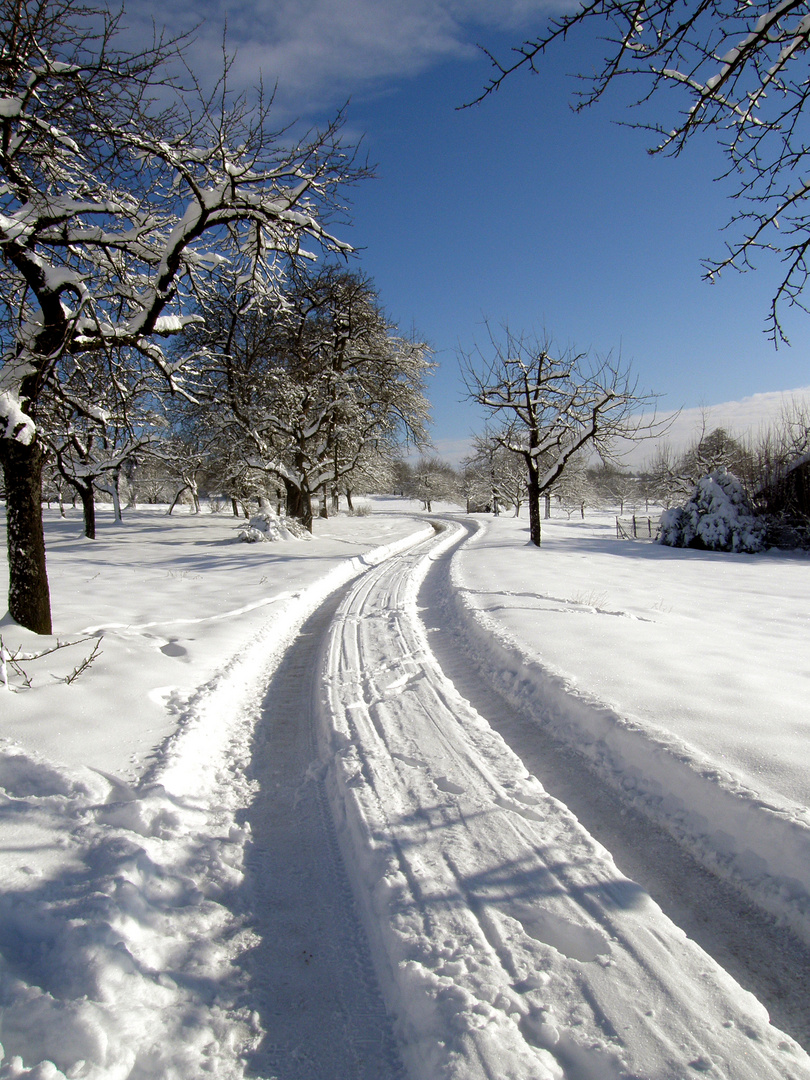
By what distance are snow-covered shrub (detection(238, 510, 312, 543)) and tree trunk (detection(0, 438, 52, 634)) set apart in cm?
1310

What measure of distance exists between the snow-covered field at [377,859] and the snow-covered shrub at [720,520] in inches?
619

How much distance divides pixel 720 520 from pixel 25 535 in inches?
852

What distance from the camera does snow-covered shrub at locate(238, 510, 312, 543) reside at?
61.8 ft

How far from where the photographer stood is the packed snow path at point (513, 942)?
5.74 feet

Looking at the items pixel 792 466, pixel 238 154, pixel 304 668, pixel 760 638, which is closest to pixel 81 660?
pixel 304 668

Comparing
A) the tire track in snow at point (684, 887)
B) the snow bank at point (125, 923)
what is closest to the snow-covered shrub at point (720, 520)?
the tire track in snow at point (684, 887)

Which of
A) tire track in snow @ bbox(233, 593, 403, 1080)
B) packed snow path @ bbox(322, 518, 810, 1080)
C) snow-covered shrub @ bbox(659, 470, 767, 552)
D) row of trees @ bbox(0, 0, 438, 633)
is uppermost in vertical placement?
row of trees @ bbox(0, 0, 438, 633)

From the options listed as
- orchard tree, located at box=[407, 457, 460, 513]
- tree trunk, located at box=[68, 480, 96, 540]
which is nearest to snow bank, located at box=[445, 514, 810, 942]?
tree trunk, located at box=[68, 480, 96, 540]

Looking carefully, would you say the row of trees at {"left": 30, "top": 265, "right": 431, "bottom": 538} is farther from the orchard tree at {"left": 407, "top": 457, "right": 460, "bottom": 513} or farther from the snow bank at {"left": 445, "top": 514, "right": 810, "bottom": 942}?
the orchard tree at {"left": 407, "top": 457, "right": 460, "bottom": 513}

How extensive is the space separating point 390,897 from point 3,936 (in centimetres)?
162

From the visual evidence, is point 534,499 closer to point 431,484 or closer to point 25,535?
point 25,535

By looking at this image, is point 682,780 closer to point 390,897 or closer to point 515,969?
point 515,969

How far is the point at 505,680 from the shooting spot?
17.1 ft

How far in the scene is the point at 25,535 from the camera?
219 inches
